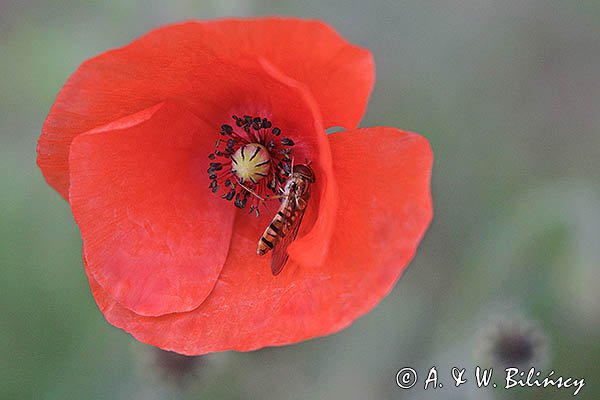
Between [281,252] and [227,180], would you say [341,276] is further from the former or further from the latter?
[227,180]

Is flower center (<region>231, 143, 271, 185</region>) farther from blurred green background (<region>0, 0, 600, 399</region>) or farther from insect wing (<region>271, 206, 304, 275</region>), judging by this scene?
blurred green background (<region>0, 0, 600, 399</region>)

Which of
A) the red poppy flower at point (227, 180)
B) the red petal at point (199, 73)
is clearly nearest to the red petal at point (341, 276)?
the red poppy flower at point (227, 180)

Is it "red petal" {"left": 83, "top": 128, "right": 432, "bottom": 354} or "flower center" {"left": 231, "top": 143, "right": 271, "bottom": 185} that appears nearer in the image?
"red petal" {"left": 83, "top": 128, "right": 432, "bottom": 354}

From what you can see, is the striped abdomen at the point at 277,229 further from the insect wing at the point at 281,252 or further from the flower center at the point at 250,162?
the flower center at the point at 250,162

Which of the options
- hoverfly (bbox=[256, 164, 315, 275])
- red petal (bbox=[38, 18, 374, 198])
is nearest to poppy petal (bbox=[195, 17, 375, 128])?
red petal (bbox=[38, 18, 374, 198])

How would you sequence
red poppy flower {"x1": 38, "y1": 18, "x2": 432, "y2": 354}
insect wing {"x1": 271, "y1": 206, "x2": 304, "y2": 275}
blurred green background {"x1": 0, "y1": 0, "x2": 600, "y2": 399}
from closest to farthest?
red poppy flower {"x1": 38, "y1": 18, "x2": 432, "y2": 354}
insect wing {"x1": 271, "y1": 206, "x2": 304, "y2": 275}
blurred green background {"x1": 0, "y1": 0, "x2": 600, "y2": 399}

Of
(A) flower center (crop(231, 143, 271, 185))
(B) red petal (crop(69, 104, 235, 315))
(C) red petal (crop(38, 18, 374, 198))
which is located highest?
(C) red petal (crop(38, 18, 374, 198))

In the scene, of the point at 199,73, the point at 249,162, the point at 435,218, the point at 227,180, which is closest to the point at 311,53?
the point at 199,73
